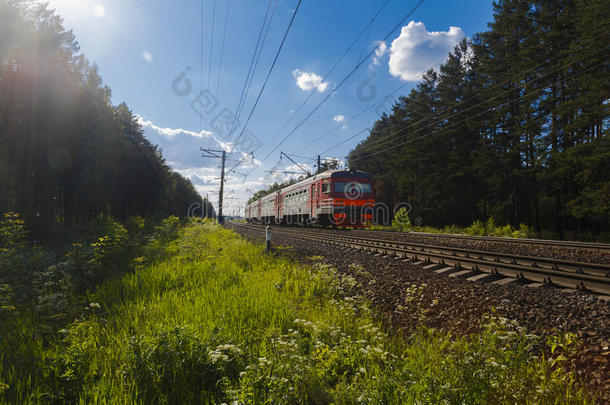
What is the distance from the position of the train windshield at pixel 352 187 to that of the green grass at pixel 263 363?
1232 cm

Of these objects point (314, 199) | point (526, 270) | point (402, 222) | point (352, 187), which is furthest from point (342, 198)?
point (526, 270)

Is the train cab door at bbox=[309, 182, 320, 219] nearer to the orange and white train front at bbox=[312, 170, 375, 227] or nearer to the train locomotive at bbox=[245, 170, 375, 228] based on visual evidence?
the train locomotive at bbox=[245, 170, 375, 228]

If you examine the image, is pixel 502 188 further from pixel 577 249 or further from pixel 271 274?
pixel 271 274

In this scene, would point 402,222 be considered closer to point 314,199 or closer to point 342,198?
point 342,198

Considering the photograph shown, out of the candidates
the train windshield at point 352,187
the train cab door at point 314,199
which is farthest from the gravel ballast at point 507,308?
the train cab door at point 314,199

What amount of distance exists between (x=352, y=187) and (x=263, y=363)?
1434 centimetres

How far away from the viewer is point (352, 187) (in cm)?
1614

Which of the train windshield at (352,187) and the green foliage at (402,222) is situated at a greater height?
the train windshield at (352,187)

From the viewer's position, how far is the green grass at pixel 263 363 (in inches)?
79.0

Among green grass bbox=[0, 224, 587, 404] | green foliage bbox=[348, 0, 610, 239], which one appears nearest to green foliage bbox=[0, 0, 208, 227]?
green grass bbox=[0, 224, 587, 404]

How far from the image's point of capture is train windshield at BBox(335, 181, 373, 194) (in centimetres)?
1591

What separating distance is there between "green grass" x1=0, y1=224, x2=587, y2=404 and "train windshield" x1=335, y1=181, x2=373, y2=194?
1232cm

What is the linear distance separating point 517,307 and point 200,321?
151 inches

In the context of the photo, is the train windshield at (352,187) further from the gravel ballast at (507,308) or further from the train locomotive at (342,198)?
the gravel ballast at (507,308)
